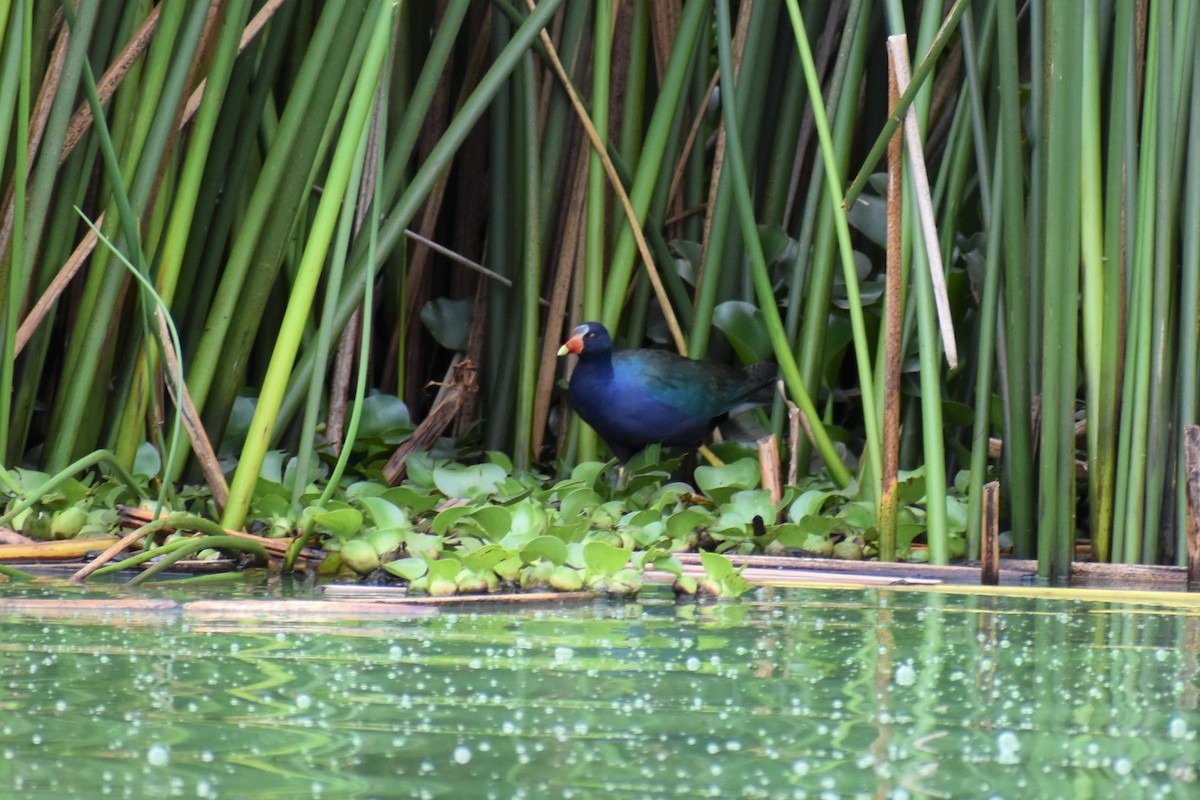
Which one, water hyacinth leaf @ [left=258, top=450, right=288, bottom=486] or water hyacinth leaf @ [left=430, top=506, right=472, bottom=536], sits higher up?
water hyacinth leaf @ [left=258, top=450, right=288, bottom=486]

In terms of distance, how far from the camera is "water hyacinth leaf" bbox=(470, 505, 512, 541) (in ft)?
6.71

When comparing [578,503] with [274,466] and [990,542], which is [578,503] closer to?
[274,466]

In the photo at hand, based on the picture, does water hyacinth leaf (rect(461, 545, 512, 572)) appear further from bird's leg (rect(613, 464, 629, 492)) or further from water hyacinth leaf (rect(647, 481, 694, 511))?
bird's leg (rect(613, 464, 629, 492))

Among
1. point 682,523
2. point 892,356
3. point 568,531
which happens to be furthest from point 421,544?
point 892,356

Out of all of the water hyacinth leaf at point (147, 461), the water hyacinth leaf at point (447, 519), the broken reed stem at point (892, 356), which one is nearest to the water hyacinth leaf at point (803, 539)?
the broken reed stem at point (892, 356)

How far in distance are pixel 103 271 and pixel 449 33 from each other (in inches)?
27.0

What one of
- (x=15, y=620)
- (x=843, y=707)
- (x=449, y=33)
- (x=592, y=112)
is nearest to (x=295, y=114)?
(x=449, y=33)

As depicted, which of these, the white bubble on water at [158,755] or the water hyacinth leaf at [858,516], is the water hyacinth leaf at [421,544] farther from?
the white bubble on water at [158,755]

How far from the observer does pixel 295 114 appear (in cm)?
235

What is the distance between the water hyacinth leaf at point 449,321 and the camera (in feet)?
10.8

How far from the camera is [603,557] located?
182 cm

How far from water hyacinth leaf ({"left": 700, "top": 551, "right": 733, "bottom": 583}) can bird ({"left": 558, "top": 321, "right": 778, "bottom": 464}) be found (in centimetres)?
125

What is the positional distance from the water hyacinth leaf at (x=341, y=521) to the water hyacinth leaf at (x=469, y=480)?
0.51 metres

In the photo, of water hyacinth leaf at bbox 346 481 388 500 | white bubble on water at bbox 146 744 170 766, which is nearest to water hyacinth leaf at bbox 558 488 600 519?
water hyacinth leaf at bbox 346 481 388 500
